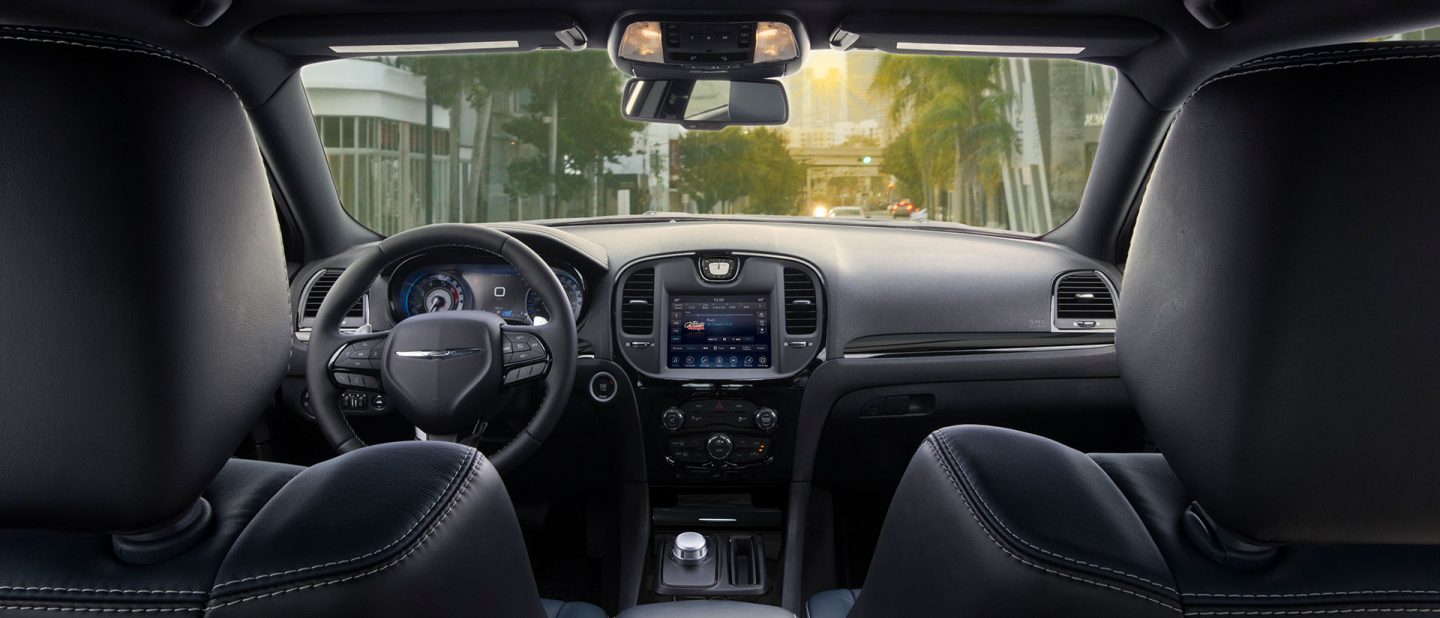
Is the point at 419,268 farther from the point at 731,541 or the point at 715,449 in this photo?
the point at 731,541

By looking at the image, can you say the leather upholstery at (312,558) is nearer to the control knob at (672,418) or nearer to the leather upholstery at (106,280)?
the leather upholstery at (106,280)

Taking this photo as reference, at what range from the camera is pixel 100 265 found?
102cm

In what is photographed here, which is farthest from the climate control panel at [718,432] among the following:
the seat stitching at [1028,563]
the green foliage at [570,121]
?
the seat stitching at [1028,563]

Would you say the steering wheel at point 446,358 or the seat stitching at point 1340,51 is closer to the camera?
the seat stitching at point 1340,51

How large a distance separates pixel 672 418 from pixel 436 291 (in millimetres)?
893

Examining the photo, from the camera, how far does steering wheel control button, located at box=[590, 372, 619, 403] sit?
3.45 m

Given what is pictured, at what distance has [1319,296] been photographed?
1042mm

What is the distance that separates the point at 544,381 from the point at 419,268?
2.73 ft

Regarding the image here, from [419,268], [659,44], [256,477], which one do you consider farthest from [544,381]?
[256,477]

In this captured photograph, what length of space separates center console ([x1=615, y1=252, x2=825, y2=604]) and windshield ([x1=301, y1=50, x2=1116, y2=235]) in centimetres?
57

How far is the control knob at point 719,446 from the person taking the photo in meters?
3.57

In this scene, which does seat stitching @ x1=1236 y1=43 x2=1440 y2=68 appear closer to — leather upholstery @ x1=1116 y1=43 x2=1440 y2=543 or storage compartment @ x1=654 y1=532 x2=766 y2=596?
leather upholstery @ x1=1116 y1=43 x2=1440 y2=543

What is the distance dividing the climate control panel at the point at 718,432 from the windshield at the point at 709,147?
36.1 inches

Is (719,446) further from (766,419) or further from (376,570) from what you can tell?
(376,570)
